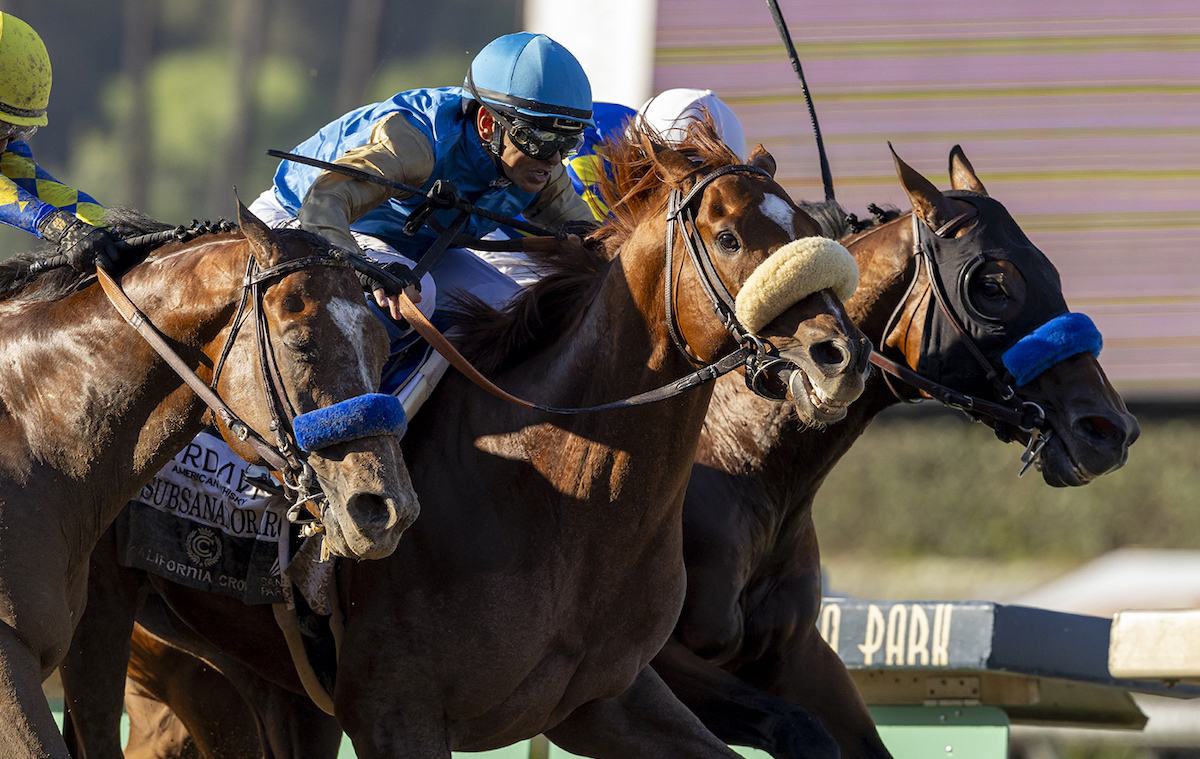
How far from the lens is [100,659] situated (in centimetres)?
387

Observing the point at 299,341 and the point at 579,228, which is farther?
the point at 579,228

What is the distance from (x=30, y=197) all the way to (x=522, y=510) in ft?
4.34

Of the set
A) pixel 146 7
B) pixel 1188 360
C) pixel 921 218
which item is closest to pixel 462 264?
pixel 921 218

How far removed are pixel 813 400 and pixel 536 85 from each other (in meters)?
1.18

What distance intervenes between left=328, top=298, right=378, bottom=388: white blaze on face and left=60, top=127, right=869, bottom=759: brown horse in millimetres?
584

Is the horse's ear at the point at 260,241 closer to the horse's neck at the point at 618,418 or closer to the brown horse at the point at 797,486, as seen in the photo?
the horse's neck at the point at 618,418

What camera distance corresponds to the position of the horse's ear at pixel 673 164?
345 centimetres

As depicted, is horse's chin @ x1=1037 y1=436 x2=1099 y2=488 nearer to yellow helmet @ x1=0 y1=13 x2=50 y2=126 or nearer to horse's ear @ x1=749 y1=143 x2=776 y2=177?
horse's ear @ x1=749 y1=143 x2=776 y2=177

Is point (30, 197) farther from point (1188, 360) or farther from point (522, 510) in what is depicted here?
point (1188, 360)

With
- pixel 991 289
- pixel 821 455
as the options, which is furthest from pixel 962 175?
pixel 821 455

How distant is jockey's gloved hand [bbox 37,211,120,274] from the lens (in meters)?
3.26

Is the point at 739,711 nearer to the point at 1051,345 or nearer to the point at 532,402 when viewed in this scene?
the point at 532,402

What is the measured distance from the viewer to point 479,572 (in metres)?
3.41

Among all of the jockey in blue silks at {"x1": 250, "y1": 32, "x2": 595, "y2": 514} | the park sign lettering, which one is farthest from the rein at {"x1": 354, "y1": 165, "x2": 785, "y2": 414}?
the park sign lettering
